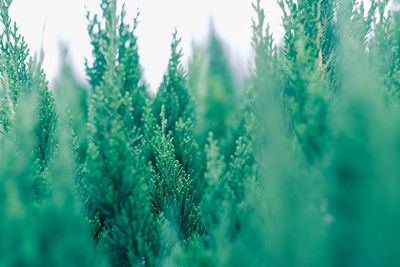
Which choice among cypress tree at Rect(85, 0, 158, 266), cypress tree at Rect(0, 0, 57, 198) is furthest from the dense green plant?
cypress tree at Rect(0, 0, 57, 198)

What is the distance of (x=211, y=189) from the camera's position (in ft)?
9.36

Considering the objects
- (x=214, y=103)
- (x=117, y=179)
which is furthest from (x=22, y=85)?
(x=214, y=103)

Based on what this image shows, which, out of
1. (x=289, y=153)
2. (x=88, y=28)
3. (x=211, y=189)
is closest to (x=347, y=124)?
(x=289, y=153)

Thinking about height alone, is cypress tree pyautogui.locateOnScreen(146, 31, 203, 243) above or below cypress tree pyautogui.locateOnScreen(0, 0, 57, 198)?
below

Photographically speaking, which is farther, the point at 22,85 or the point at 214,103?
the point at 214,103

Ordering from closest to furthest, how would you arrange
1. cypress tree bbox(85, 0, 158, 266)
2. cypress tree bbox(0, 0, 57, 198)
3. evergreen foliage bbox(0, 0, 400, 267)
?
1. evergreen foliage bbox(0, 0, 400, 267)
2. cypress tree bbox(85, 0, 158, 266)
3. cypress tree bbox(0, 0, 57, 198)

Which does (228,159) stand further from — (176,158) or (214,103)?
(214,103)

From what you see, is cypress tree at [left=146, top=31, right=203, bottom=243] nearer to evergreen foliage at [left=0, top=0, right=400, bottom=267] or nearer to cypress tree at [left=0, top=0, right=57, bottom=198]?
evergreen foliage at [left=0, top=0, right=400, bottom=267]

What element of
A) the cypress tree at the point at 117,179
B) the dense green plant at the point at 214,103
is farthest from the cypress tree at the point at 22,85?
the dense green plant at the point at 214,103

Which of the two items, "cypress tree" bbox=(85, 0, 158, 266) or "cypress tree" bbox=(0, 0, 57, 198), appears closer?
"cypress tree" bbox=(85, 0, 158, 266)

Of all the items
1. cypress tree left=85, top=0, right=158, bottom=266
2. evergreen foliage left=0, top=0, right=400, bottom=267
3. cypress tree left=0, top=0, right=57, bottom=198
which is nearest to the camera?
evergreen foliage left=0, top=0, right=400, bottom=267

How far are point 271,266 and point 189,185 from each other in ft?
6.75

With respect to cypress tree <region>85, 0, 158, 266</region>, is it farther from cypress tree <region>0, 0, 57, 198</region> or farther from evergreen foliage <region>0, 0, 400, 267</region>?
cypress tree <region>0, 0, 57, 198</region>

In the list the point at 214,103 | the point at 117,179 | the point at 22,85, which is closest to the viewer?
the point at 117,179
